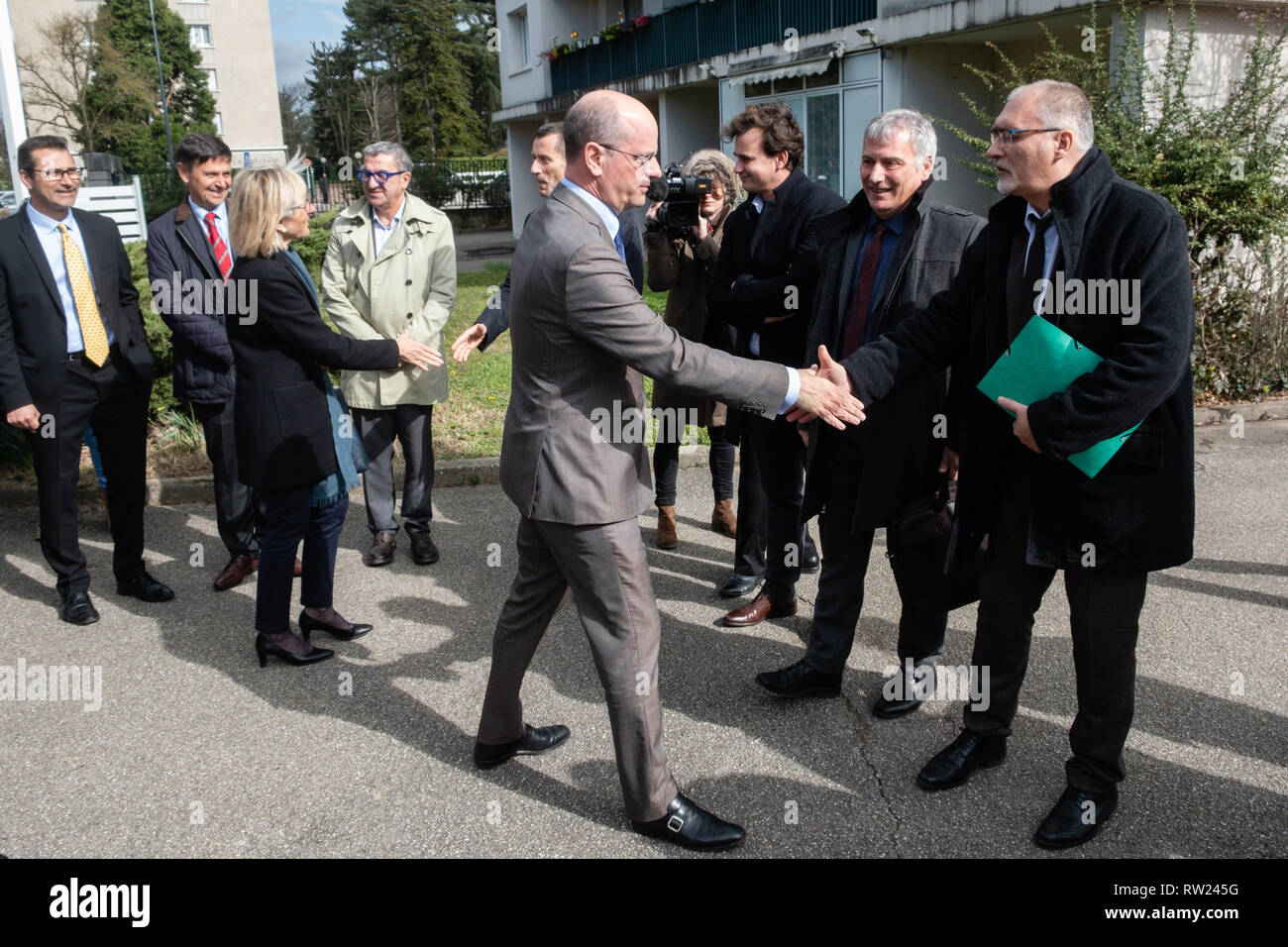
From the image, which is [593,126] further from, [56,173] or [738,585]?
[56,173]

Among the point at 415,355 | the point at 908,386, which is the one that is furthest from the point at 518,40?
the point at 908,386

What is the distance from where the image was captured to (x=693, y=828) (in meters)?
3.26

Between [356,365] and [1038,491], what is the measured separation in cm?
285

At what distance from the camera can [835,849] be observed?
10.6 feet

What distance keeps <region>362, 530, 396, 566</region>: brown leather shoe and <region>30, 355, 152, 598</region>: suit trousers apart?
1176 mm

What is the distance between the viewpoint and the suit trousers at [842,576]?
402 cm

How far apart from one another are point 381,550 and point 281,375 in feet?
5.71

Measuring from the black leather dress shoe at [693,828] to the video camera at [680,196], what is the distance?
2.88m

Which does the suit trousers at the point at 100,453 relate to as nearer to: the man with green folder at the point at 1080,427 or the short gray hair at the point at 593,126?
the short gray hair at the point at 593,126

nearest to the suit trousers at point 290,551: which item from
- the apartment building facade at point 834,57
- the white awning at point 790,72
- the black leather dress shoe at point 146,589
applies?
the black leather dress shoe at point 146,589

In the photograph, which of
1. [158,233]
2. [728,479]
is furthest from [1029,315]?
[158,233]

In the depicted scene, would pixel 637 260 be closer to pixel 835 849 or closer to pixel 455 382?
pixel 835 849

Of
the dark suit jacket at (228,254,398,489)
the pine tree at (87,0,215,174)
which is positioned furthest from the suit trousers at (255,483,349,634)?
Answer: the pine tree at (87,0,215,174)

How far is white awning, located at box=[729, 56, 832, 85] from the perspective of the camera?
15.6 metres
